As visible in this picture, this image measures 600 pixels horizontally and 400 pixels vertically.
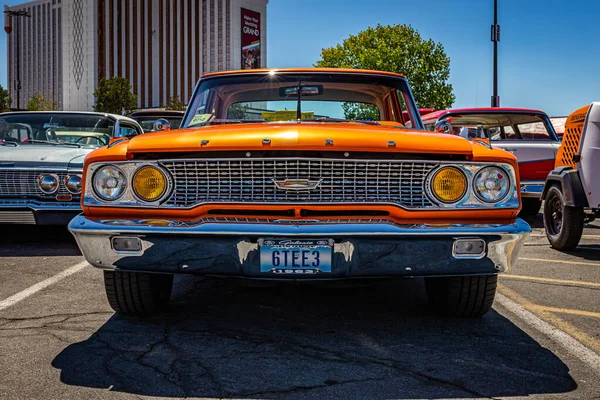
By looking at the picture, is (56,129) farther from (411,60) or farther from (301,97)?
(411,60)

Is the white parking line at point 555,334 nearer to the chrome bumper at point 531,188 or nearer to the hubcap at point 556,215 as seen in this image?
the hubcap at point 556,215

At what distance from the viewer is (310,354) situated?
3508mm

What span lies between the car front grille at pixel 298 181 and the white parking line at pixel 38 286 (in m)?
1.79

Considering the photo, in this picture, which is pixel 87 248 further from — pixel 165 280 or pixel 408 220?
pixel 408 220

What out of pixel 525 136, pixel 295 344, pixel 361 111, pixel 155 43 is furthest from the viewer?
pixel 155 43

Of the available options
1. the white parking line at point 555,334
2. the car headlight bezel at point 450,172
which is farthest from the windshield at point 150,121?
the car headlight bezel at point 450,172

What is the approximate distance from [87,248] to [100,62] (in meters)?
103

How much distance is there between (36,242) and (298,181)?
16.7ft

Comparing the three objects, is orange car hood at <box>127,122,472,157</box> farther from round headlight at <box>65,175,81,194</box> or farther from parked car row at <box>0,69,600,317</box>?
round headlight at <box>65,175,81,194</box>

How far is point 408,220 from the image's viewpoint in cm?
351

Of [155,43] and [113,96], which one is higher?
[155,43]

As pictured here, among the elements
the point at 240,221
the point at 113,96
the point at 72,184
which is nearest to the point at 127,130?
the point at 72,184

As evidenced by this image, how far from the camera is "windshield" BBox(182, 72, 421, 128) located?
496 cm

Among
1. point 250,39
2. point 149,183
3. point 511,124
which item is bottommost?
point 149,183
